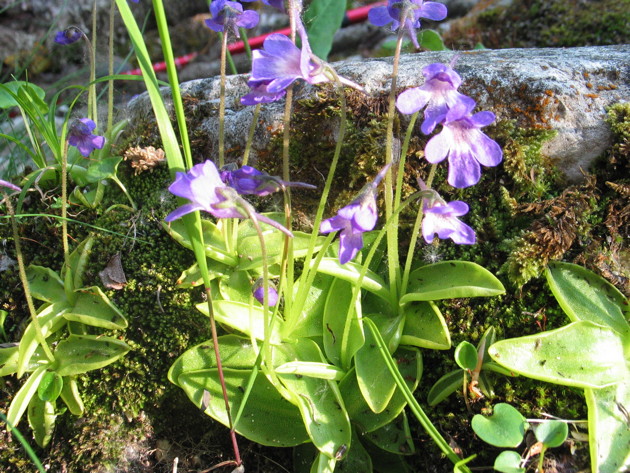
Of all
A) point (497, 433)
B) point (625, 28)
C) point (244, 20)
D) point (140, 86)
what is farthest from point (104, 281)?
point (625, 28)

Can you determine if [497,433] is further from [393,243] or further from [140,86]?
[140,86]

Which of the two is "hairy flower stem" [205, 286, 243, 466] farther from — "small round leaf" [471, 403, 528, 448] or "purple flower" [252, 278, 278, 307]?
"small round leaf" [471, 403, 528, 448]

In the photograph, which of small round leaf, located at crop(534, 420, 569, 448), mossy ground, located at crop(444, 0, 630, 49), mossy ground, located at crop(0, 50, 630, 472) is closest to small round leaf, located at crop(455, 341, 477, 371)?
mossy ground, located at crop(0, 50, 630, 472)

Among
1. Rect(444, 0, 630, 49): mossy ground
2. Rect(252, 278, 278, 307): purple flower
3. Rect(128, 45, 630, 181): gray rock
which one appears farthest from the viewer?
Rect(444, 0, 630, 49): mossy ground

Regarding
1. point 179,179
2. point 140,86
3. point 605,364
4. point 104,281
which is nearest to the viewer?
point 179,179

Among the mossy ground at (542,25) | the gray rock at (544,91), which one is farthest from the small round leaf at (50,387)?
the mossy ground at (542,25)

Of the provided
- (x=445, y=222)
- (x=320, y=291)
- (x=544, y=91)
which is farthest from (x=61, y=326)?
(x=544, y=91)
